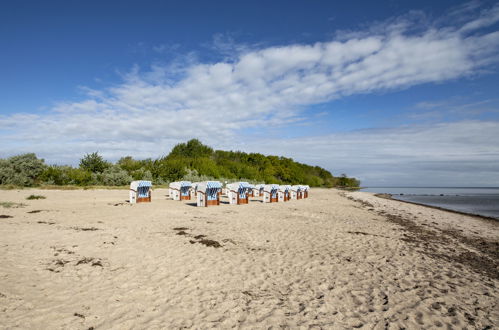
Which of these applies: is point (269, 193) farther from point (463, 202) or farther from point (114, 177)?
point (463, 202)

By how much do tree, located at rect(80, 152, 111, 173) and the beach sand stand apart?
74.1 ft

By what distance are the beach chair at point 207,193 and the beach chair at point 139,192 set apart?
11.5 ft

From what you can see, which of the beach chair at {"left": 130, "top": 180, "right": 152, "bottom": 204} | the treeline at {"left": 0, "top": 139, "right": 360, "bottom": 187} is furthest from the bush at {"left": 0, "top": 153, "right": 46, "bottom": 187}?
the beach chair at {"left": 130, "top": 180, "right": 152, "bottom": 204}

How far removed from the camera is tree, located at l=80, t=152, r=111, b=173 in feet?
98.6

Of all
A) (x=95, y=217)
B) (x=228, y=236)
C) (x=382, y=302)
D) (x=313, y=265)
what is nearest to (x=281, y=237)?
(x=228, y=236)

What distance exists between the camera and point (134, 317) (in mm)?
3717

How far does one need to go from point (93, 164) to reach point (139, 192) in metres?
16.8

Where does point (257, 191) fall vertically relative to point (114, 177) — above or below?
below

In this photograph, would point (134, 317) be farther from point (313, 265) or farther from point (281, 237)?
point (281, 237)

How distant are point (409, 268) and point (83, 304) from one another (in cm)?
641

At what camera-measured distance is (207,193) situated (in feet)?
53.2

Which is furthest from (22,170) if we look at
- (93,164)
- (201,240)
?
(201,240)

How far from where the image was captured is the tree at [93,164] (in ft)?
98.6

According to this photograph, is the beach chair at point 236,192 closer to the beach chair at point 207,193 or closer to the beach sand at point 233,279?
the beach chair at point 207,193
